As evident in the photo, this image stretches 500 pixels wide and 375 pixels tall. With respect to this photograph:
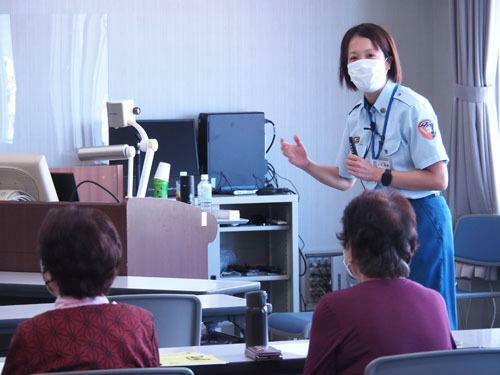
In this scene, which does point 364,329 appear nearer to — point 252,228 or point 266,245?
point 252,228

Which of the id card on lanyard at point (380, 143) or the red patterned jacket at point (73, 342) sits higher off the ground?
the id card on lanyard at point (380, 143)

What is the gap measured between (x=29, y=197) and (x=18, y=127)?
2.46 m

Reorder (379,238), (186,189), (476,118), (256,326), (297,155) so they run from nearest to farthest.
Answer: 1. (379,238)
2. (256,326)
3. (297,155)
4. (186,189)
5. (476,118)

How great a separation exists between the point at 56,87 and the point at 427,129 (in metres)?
3.56

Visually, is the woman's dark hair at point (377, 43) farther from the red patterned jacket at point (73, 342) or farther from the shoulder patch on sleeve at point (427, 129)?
the red patterned jacket at point (73, 342)

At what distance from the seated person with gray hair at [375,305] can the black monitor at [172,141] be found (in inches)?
155

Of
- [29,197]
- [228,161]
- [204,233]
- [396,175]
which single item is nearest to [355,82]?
[396,175]

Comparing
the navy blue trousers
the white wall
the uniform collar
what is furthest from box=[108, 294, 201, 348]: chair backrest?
the white wall

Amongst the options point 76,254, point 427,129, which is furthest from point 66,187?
point 76,254

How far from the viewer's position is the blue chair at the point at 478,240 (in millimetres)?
5301

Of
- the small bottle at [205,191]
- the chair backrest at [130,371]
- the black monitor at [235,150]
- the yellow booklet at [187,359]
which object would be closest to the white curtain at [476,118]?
the black monitor at [235,150]

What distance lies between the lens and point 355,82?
3.32 meters

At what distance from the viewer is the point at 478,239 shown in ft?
17.6

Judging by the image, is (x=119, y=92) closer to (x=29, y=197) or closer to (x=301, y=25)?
(x=301, y=25)
